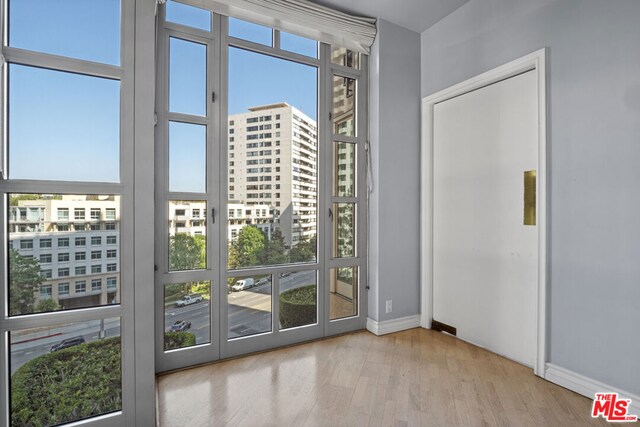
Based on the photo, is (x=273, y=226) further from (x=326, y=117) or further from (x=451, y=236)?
(x=451, y=236)

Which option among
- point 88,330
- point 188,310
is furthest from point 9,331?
point 188,310

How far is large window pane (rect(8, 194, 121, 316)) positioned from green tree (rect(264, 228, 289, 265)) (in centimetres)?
121

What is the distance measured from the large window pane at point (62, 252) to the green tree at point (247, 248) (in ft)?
3.30

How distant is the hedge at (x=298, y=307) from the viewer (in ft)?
8.68

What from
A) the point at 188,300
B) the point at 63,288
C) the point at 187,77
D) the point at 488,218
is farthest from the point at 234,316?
the point at 488,218

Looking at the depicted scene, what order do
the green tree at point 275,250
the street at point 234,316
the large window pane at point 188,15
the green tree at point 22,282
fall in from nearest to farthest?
1. the green tree at point 22,282
2. the street at point 234,316
3. the large window pane at point 188,15
4. the green tree at point 275,250

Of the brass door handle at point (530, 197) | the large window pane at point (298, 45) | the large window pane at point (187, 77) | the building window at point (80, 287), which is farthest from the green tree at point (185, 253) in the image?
the brass door handle at point (530, 197)

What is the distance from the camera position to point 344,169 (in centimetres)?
292

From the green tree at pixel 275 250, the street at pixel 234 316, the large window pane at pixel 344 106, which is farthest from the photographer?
the large window pane at pixel 344 106

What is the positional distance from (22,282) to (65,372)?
0.45 m

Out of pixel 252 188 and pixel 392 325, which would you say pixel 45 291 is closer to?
pixel 252 188

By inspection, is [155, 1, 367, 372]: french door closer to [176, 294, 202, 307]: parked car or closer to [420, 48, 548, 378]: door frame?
[176, 294, 202, 307]: parked car

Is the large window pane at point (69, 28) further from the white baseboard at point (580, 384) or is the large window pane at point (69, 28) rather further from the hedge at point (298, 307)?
the white baseboard at point (580, 384)

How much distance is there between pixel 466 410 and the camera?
177 centimetres
